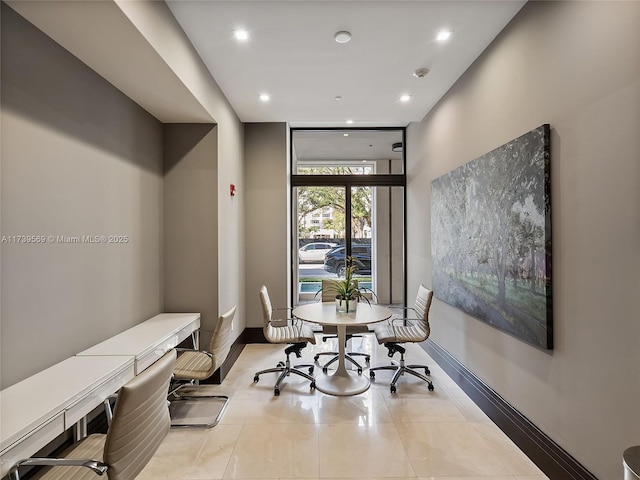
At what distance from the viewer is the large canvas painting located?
2.14m

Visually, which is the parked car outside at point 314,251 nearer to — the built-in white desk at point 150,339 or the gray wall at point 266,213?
the gray wall at point 266,213

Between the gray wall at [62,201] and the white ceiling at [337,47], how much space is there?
38.0 inches

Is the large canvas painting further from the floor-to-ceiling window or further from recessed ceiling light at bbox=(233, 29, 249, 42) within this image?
recessed ceiling light at bbox=(233, 29, 249, 42)

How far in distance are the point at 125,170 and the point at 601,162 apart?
353 cm

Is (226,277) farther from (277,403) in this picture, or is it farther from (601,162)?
(601,162)

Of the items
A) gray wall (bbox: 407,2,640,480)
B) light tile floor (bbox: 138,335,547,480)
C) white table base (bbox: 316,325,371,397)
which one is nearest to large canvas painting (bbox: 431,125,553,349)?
gray wall (bbox: 407,2,640,480)

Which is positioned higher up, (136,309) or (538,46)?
(538,46)

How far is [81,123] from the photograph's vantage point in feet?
7.59

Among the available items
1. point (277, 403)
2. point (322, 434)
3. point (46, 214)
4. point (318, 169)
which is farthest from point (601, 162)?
point (318, 169)

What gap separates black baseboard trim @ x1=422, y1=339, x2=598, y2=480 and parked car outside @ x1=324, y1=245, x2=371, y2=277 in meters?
2.29

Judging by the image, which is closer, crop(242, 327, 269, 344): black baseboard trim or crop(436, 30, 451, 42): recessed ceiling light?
crop(436, 30, 451, 42): recessed ceiling light

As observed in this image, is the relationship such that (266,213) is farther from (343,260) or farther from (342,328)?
(342,328)

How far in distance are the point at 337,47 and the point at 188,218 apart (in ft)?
7.65

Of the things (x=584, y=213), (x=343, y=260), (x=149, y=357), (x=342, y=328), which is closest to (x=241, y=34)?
(x=149, y=357)
